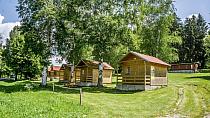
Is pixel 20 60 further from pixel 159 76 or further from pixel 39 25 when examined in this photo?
pixel 159 76

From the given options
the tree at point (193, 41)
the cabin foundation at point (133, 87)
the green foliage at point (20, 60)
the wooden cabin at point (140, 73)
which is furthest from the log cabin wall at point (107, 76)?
the tree at point (193, 41)

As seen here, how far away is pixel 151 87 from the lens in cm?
4356

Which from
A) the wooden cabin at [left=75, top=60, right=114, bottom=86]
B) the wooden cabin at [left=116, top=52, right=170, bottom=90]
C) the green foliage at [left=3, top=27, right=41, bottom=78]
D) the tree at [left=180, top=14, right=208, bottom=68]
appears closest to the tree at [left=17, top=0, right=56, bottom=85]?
the wooden cabin at [left=116, top=52, right=170, bottom=90]

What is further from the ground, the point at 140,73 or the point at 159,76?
the point at 140,73

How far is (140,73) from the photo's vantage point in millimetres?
44344

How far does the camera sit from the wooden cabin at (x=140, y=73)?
43.4 metres

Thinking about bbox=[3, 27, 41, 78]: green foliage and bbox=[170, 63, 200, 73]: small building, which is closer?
bbox=[3, 27, 41, 78]: green foliage

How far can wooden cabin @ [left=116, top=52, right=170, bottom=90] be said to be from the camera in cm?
4344

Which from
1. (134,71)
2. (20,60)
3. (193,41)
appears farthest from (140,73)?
(193,41)

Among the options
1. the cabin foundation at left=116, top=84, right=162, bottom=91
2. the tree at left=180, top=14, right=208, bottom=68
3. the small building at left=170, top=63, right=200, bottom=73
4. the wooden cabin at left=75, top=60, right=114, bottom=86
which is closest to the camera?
the cabin foundation at left=116, top=84, right=162, bottom=91

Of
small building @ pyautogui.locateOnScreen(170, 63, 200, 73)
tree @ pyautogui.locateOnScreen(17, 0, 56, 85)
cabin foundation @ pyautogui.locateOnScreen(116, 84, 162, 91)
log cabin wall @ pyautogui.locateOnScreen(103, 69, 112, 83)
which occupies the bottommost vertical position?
cabin foundation @ pyautogui.locateOnScreen(116, 84, 162, 91)

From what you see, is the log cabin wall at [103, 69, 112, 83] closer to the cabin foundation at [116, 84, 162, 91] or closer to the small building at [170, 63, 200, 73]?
the cabin foundation at [116, 84, 162, 91]

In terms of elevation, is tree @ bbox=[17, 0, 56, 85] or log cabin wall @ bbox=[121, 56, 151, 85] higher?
tree @ bbox=[17, 0, 56, 85]

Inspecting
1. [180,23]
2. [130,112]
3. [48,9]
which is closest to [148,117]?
[130,112]
